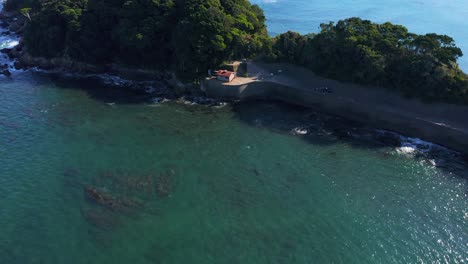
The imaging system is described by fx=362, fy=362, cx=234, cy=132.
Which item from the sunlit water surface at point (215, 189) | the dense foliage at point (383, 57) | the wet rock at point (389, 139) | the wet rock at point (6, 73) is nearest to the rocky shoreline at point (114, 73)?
the wet rock at point (6, 73)

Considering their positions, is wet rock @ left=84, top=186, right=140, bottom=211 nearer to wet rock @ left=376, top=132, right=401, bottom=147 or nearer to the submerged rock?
the submerged rock

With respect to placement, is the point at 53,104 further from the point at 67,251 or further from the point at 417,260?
the point at 417,260

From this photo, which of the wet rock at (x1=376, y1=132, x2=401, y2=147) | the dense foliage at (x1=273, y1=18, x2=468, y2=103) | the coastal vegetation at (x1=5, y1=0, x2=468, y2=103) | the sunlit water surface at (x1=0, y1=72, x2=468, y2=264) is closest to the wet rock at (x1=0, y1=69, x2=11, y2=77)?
the coastal vegetation at (x1=5, y1=0, x2=468, y2=103)

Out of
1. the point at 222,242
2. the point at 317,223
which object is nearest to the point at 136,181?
the point at 222,242

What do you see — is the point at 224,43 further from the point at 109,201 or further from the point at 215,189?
the point at 109,201

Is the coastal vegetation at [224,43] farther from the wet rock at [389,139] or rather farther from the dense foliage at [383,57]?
the wet rock at [389,139]

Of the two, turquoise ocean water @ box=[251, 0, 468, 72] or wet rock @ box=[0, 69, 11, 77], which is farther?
turquoise ocean water @ box=[251, 0, 468, 72]
